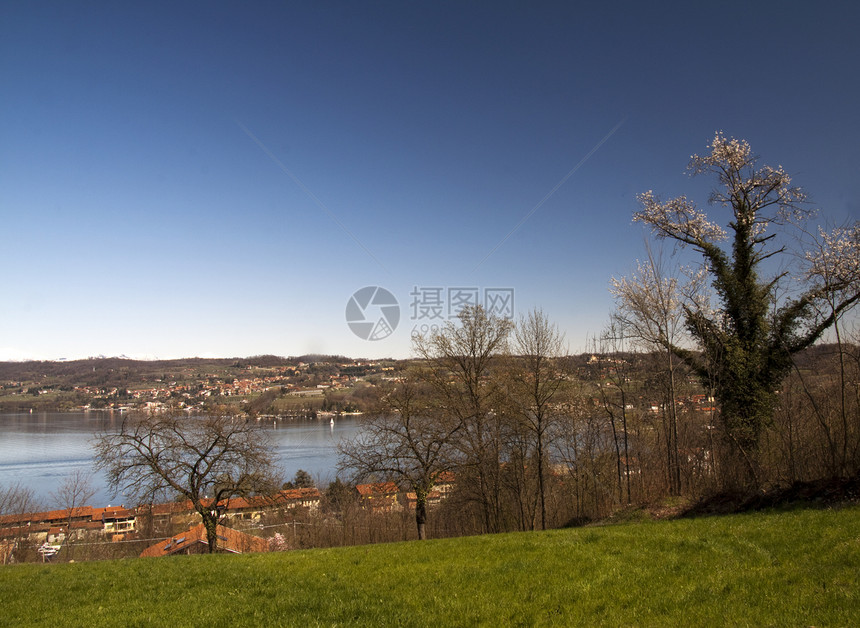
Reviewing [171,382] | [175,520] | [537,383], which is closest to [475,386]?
[537,383]

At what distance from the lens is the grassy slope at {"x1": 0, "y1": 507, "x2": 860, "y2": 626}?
4879mm

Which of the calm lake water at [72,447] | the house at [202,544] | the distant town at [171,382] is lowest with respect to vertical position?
the calm lake water at [72,447]

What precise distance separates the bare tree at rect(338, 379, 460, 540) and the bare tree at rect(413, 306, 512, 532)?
81 centimetres

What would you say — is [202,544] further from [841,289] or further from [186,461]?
[841,289]

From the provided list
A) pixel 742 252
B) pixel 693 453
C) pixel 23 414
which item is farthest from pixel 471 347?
pixel 23 414

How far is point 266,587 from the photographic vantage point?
7.08 m

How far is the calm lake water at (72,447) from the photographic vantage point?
43.1m

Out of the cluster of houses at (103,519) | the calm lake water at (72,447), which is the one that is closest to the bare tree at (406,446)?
the cluster of houses at (103,519)

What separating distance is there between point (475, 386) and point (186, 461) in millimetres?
12898

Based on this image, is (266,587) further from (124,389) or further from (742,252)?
(124,389)

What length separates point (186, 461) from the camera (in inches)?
774

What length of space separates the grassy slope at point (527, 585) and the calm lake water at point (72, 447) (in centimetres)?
2306

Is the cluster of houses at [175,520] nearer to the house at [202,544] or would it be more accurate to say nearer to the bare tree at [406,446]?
the house at [202,544]

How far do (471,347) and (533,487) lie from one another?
328 inches
